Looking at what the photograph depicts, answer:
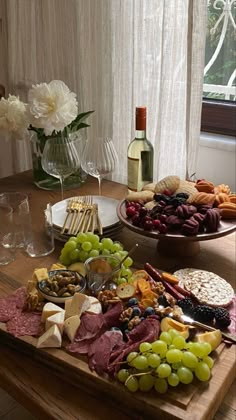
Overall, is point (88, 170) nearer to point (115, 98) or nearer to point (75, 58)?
point (115, 98)

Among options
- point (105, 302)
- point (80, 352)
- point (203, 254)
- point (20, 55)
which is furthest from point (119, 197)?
point (20, 55)

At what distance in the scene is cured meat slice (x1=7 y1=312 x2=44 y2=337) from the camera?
80 centimetres

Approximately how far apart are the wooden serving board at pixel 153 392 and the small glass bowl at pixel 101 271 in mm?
173

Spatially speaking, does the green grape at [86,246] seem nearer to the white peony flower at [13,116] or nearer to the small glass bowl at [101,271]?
the small glass bowl at [101,271]

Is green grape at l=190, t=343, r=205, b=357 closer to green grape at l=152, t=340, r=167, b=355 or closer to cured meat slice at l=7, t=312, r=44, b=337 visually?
green grape at l=152, t=340, r=167, b=355

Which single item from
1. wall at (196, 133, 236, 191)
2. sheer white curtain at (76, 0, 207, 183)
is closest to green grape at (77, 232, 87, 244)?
sheer white curtain at (76, 0, 207, 183)

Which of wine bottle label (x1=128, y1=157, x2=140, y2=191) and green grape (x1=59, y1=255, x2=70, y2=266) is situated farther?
wine bottle label (x1=128, y1=157, x2=140, y2=191)

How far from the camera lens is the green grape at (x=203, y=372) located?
677 mm

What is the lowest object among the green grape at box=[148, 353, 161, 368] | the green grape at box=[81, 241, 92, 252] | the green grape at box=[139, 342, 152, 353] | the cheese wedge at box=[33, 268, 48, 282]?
the green grape at box=[148, 353, 161, 368]

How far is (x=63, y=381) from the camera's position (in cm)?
74

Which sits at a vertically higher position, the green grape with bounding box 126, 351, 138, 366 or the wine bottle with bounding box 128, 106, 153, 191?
the wine bottle with bounding box 128, 106, 153, 191

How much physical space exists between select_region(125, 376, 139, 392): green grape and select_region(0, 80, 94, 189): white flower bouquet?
833mm

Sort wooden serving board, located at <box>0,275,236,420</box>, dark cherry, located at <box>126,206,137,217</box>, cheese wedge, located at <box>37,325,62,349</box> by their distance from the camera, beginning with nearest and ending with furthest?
wooden serving board, located at <box>0,275,236,420</box>, cheese wedge, located at <box>37,325,62,349</box>, dark cherry, located at <box>126,206,137,217</box>

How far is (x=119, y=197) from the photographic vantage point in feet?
4.62
